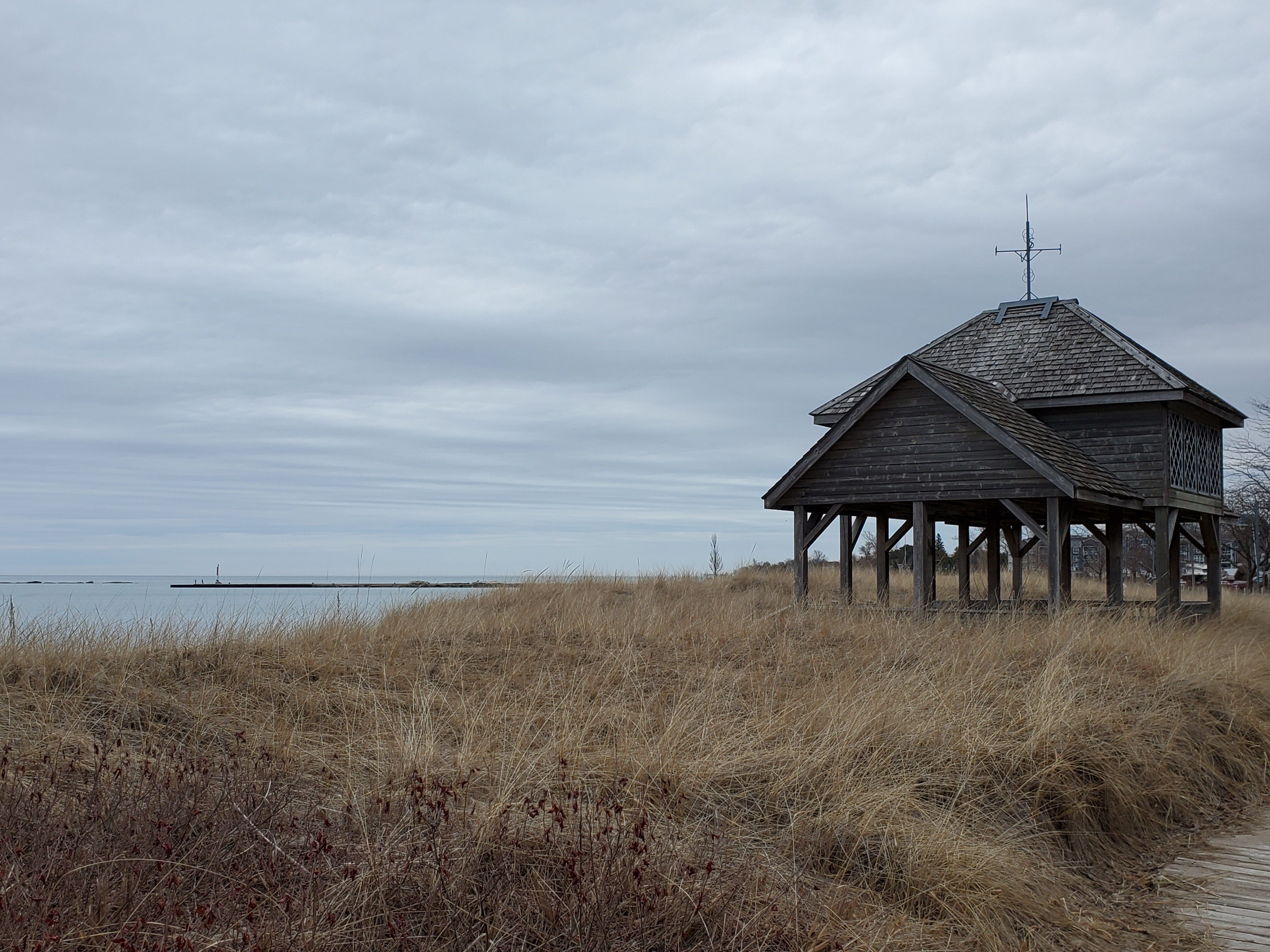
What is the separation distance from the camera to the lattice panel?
19391mm

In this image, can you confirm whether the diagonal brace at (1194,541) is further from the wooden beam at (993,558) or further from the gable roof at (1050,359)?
the wooden beam at (993,558)

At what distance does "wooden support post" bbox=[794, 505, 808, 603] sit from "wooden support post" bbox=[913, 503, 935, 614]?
190 cm

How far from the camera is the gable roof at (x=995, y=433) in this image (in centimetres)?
1641

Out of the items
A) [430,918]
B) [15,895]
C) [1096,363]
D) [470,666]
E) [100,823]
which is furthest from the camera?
[1096,363]

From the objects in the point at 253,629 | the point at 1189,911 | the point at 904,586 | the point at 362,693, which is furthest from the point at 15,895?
the point at 904,586

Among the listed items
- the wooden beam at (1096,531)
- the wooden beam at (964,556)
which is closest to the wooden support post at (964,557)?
the wooden beam at (964,556)

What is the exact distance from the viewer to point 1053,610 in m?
15.5

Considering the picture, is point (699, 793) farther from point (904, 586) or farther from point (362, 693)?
point (904, 586)

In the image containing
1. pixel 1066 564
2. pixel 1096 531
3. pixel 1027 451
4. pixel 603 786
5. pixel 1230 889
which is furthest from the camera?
pixel 1096 531

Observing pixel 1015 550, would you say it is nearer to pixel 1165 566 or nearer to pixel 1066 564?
pixel 1066 564

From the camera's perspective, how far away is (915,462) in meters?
17.9

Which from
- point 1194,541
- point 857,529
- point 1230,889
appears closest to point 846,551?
point 857,529

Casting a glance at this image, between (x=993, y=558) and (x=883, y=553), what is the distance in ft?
12.7

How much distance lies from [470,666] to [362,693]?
6.39 ft
